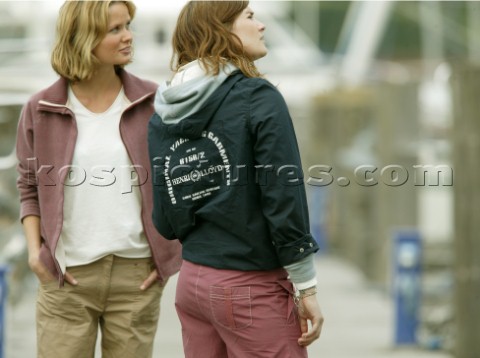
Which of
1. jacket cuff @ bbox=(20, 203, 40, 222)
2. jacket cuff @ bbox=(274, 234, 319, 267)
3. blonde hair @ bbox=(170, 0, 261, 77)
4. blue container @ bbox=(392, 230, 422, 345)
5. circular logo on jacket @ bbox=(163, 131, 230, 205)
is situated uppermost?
blonde hair @ bbox=(170, 0, 261, 77)

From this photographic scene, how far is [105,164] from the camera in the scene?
454cm

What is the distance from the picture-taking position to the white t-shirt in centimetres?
452

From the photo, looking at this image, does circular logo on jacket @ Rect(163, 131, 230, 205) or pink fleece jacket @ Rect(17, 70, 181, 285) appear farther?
pink fleece jacket @ Rect(17, 70, 181, 285)

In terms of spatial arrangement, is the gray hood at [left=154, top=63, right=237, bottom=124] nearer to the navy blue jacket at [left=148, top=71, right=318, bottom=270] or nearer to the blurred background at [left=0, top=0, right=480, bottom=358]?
the navy blue jacket at [left=148, top=71, right=318, bottom=270]

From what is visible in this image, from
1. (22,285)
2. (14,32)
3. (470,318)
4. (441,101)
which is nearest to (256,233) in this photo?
(470,318)

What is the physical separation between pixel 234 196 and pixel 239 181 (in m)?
0.05

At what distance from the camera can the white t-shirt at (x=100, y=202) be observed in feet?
14.8

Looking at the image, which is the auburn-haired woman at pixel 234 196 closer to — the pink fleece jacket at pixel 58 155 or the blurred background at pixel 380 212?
the pink fleece jacket at pixel 58 155

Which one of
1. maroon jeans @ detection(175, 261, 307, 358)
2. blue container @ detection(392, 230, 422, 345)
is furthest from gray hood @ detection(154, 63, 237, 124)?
blue container @ detection(392, 230, 422, 345)

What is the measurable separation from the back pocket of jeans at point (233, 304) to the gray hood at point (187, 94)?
58cm

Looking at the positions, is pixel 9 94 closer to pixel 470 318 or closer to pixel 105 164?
pixel 470 318

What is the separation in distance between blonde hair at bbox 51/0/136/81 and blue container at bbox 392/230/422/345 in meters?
4.66

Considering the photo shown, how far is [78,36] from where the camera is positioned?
452cm

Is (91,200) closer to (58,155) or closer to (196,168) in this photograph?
(58,155)
